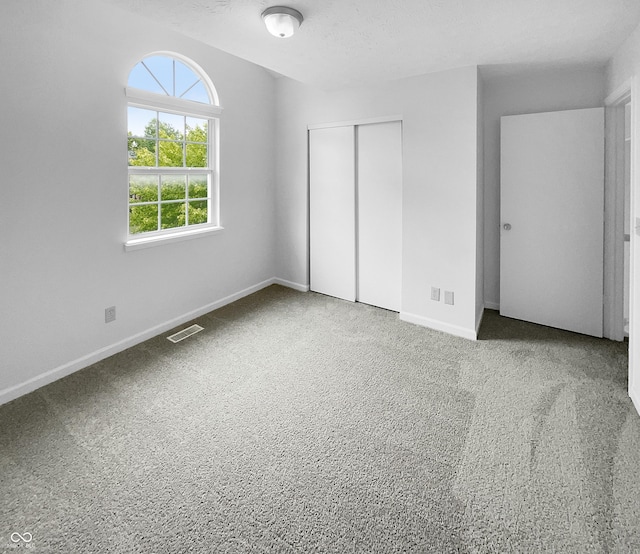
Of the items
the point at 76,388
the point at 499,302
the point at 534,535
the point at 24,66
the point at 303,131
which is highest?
the point at 303,131

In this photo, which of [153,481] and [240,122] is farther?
[240,122]

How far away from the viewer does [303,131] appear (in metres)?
4.54

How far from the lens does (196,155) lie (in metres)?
3.84

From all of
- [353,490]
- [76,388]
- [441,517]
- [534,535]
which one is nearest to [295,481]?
[353,490]

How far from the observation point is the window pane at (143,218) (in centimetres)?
332

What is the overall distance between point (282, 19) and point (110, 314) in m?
2.47

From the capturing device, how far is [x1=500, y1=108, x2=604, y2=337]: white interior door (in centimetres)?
334

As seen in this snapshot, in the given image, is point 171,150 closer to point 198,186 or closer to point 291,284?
point 198,186

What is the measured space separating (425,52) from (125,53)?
7.55 feet

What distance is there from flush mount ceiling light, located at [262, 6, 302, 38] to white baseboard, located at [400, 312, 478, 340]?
2.64 m

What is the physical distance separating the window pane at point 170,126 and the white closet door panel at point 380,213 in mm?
1817

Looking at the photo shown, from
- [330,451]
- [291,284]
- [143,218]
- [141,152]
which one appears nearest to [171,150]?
[141,152]

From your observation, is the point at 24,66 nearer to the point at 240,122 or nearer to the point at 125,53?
the point at 125,53

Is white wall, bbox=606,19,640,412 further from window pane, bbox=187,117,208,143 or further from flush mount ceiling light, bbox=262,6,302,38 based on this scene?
window pane, bbox=187,117,208,143
